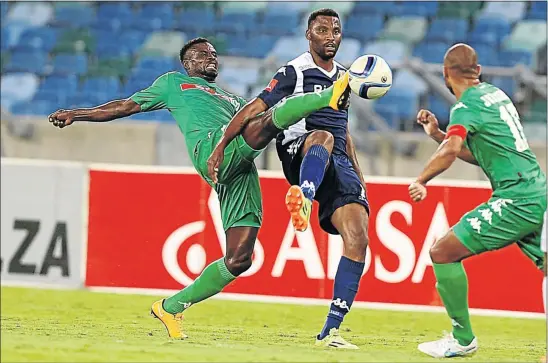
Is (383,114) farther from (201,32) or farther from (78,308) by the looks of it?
(78,308)

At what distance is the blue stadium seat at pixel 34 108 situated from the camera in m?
16.6

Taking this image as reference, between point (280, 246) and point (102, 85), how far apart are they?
5.37 meters

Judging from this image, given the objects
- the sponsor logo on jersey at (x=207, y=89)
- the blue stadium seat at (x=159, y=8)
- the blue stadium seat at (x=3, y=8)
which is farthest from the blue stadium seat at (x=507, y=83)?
the blue stadium seat at (x=3, y=8)

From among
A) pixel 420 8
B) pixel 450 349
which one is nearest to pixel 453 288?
pixel 450 349

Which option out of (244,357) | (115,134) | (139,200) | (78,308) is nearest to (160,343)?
(244,357)

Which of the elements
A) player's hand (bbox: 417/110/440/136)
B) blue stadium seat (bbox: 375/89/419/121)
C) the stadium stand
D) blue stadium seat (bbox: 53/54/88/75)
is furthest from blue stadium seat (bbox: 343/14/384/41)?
player's hand (bbox: 417/110/440/136)

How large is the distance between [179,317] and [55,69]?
9.71 meters

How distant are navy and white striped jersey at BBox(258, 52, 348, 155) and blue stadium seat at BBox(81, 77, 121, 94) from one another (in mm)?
8573

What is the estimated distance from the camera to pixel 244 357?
21.9 ft

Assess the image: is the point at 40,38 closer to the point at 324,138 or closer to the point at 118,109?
the point at 118,109

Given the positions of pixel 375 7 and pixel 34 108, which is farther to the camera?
pixel 375 7

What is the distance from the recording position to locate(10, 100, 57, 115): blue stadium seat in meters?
16.6

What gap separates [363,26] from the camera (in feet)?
56.1

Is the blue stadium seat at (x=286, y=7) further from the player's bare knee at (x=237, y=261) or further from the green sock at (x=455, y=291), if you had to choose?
the green sock at (x=455, y=291)
